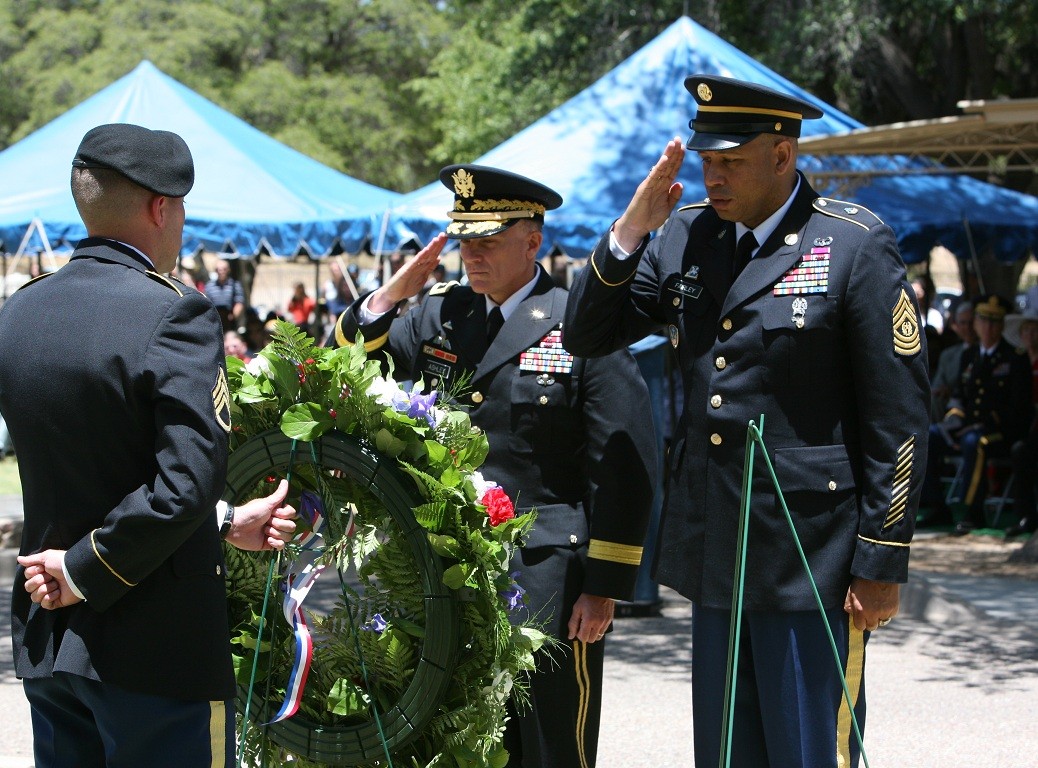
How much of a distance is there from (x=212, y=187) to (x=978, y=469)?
786cm

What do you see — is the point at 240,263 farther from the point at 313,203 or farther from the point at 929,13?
the point at 929,13

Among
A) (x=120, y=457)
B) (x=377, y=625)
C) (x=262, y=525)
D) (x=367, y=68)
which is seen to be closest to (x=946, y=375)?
(x=377, y=625)

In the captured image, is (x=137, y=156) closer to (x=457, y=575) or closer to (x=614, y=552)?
(x=457, y=575)

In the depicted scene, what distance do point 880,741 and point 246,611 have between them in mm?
3046

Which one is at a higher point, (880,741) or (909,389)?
(909,389)

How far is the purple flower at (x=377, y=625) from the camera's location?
138 inches

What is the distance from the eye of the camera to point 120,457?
2717mm

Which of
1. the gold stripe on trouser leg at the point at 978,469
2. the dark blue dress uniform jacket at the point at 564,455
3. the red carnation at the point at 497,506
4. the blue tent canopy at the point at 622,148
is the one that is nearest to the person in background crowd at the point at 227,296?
the blue tent canopy at the point at 622,148

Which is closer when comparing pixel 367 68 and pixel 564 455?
pixel 564 455

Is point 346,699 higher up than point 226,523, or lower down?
lower down

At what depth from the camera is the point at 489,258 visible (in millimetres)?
4031

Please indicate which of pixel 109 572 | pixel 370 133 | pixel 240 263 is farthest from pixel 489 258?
pixel 370 133

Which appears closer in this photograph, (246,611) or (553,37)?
(246,611)

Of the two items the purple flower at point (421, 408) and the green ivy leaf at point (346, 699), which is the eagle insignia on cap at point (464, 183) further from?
the green ivy leaf at point (346, 699)
